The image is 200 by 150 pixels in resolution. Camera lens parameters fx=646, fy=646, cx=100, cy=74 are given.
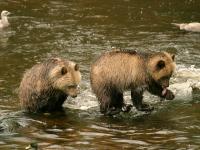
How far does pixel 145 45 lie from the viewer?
18781 mm

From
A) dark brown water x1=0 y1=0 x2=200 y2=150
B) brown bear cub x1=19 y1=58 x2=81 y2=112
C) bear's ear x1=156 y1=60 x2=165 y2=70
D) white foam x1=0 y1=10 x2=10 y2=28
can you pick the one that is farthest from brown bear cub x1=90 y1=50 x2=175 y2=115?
white foam x1=0 y1=10 x2=10 y2=28

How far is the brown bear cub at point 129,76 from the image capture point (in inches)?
470

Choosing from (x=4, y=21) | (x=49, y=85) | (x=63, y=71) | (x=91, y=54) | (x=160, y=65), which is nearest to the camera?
(x=160, y=65)

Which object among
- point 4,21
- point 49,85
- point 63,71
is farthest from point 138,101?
point 4,21

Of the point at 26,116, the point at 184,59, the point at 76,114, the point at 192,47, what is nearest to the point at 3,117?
the point at 26,116

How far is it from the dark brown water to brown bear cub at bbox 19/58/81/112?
253 mm

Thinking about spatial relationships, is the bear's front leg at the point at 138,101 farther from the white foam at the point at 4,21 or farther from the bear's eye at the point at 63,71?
the white foam at the point at 4,21

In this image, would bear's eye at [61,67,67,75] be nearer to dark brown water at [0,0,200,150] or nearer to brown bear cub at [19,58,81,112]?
brown bear cub at [19,58,81,112]

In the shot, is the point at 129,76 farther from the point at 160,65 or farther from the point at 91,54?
the point at 91,54

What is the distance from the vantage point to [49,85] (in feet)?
40.1

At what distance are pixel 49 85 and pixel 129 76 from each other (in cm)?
152

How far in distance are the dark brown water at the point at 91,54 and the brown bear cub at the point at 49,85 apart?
25 cm

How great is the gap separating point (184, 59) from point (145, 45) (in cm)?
196

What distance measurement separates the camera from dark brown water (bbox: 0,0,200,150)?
10602mm
